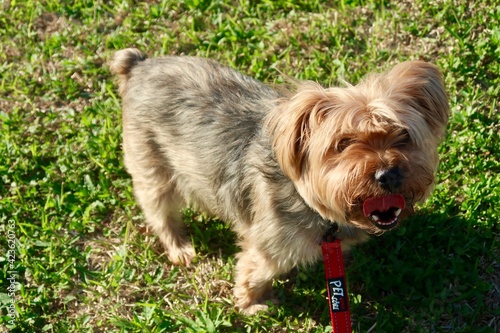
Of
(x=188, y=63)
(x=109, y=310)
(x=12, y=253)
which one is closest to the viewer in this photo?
(x=188, y=63)

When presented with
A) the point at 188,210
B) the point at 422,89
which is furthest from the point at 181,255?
the point at 422,89

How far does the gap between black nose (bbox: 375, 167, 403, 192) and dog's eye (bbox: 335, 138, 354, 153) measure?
29cm

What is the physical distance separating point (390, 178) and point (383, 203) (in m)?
0.24

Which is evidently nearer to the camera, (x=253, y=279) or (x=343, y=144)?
(x=343, y=144)

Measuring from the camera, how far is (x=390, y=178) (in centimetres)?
333

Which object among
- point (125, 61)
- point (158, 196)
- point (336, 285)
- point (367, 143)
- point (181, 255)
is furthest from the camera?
point (181, 255)

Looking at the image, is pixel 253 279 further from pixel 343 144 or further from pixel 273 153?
pixel 343 144

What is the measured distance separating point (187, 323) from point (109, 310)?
2.41ft

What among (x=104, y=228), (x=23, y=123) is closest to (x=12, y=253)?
(x=104, y=228)

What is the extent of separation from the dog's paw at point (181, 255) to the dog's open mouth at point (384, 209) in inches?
87.0

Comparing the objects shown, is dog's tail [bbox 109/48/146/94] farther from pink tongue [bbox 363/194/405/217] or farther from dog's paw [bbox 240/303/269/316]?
pink tongue [bbox 363/194/405/217]

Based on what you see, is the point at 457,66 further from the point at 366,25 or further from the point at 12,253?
the point at 12,253

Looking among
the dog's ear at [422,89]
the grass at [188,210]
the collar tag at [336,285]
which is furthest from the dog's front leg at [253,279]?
the dog's ear at [422,89]

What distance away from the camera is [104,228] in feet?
18.1
